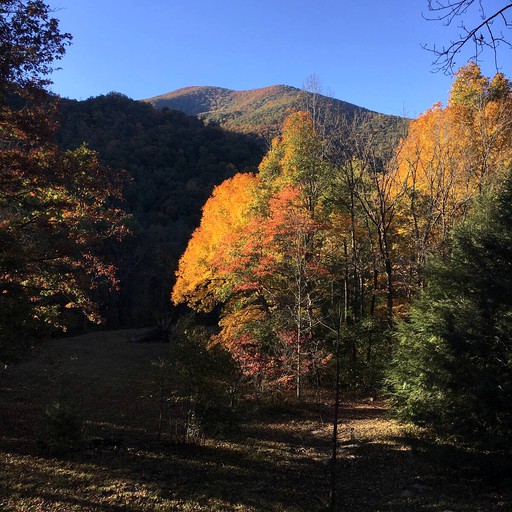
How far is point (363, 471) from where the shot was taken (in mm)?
8945

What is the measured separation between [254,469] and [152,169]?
58.7 metres

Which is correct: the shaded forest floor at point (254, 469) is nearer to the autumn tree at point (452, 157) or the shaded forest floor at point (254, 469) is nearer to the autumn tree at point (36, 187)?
the autumn tree at point (36, 187)

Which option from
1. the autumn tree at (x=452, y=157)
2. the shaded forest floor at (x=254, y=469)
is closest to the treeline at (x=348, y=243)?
the autumn tree at (x=452, y=157)

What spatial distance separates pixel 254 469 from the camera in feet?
30.3

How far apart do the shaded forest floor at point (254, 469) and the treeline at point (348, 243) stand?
1429 mm

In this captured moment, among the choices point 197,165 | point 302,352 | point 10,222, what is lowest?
point 302,352

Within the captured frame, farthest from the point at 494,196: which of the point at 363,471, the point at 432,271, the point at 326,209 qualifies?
the point at 326,209

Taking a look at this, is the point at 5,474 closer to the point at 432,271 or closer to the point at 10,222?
the point at 10,222

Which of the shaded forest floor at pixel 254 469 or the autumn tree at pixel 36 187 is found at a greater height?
the autumn tree at pixel 36 187

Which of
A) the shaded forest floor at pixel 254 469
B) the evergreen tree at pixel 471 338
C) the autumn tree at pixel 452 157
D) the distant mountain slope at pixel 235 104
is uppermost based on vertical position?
the distant mountain slope at pixel 235 104

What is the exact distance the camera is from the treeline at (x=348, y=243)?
435 inches

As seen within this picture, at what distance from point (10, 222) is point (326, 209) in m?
13.8

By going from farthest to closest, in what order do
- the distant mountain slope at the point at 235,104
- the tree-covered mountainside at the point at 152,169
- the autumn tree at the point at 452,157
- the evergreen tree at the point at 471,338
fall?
1. the distant mountain slope at the point at 235,104
2. the tree-covered mountainside at the point at 152,169
3. the autumn tree at the point at 452,157
4. the evergreen tree at the point at 471,338

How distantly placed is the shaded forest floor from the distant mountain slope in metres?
51.9
